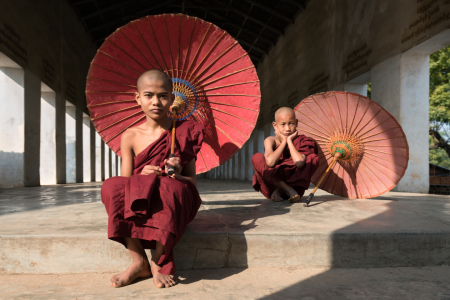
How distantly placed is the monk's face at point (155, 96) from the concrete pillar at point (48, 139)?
8178mm

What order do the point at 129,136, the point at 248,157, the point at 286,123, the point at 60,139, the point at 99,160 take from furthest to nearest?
the point at 248,157, the point at 99,160, the point at 60,139, the point at 286,123, the point at 129,136

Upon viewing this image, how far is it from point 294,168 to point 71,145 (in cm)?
970

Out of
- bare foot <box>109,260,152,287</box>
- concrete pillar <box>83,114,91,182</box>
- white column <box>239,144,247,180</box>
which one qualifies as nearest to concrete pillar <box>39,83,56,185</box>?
concrete pillar <box>83,114,91,182</box>

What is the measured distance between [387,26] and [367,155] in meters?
4.04

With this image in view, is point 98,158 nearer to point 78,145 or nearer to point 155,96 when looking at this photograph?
point 78,145

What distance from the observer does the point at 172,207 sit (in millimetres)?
1583

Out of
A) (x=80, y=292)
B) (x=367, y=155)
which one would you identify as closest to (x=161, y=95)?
(x=80, y=292)

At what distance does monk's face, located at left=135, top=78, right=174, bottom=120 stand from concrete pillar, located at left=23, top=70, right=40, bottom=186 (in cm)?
611

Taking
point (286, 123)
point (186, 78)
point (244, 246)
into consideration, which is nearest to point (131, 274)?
point (244, 246)

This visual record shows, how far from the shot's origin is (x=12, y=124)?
269 inches

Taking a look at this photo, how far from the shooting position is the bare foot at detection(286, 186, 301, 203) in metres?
3.12

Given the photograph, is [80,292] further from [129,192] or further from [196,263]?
[196,263]

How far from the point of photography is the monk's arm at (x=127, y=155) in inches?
78.6

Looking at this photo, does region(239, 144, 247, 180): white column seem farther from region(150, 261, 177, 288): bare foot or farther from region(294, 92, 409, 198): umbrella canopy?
region(150, 261, 177, 288): bare foot
